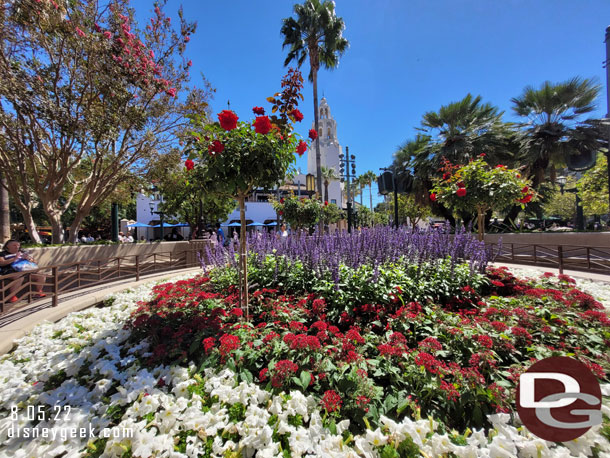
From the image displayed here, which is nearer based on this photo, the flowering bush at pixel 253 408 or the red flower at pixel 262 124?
the flowering bush at pixel 253 408

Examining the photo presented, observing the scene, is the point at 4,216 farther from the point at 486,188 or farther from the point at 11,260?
the point at 486,188

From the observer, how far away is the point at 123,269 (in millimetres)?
7336

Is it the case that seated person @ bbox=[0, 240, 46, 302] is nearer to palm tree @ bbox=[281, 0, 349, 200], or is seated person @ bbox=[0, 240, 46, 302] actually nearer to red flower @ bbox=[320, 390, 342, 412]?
red flower @ bbox=[320, 390, 342, 412]

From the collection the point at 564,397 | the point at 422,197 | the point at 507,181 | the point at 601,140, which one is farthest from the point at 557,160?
the point at 564,397

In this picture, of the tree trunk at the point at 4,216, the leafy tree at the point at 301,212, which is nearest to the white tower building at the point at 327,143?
the leafy tree at the point at 301,212

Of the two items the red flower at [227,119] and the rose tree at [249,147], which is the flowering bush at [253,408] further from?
the red flower at [227,119]

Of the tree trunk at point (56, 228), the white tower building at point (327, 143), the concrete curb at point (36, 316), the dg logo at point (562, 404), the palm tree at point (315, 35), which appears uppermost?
the white tower building at point (327, 143)

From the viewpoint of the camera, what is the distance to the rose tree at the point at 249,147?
2.58 m

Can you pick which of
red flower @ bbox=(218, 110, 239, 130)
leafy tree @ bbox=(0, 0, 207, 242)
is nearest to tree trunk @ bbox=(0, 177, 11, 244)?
leafy tree @ bbox=(0, 0, 207, 242)

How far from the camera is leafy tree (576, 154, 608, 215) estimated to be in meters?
13.3

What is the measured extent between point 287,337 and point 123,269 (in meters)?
7.23

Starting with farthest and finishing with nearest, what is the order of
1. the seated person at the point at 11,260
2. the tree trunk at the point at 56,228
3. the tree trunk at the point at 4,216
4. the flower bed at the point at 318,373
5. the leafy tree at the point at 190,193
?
the tree trunk at the point at 56,228
the tree trunk at the point at 4,216
the seated person at the point at 11,260
the leafy tree at the point at 190,193
the flower bed at the point at 318,373

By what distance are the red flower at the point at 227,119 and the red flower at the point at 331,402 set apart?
2.34 meters

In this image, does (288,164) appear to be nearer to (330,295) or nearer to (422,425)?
(330,295)
